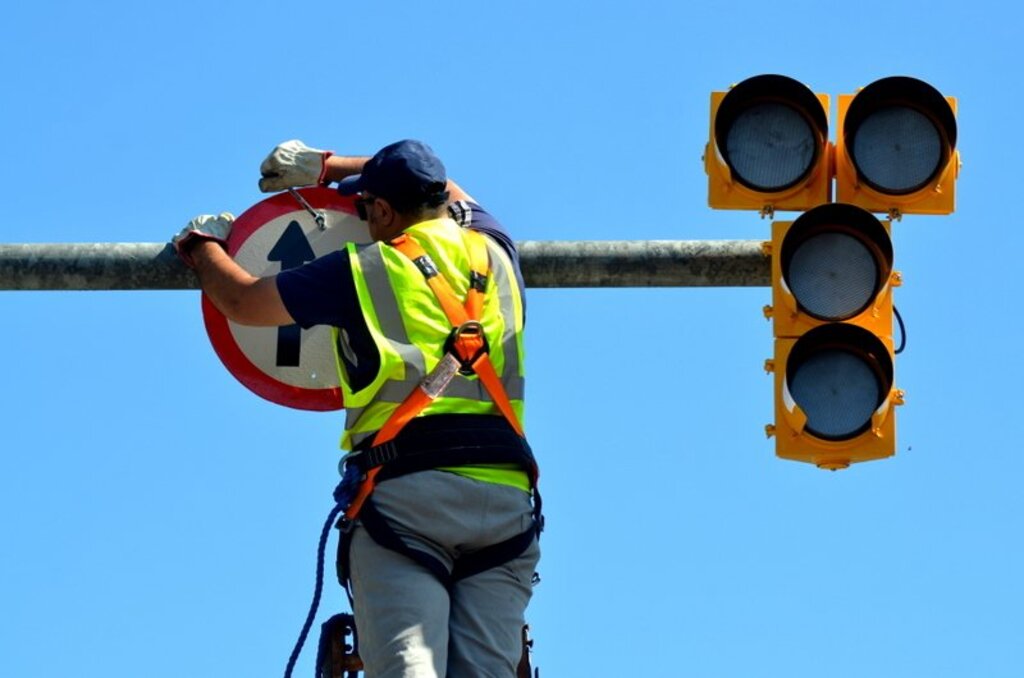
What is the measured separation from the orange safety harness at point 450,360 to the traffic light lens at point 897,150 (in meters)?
1.46

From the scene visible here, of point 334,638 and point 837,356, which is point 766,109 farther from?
point 334,638

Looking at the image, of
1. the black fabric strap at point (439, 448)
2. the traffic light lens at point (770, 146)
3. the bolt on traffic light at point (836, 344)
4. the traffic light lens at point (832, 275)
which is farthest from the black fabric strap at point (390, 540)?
the traffic light lens at point (770, 146)

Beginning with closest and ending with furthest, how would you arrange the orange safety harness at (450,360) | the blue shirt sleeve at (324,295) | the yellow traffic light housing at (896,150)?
Answer: 1. the orange safety harness at (450,360)
2. the blue shirt sleeve at (324,295)
3. the yellow traffic light housing at (896,150)

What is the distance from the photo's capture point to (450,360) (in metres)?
10.5

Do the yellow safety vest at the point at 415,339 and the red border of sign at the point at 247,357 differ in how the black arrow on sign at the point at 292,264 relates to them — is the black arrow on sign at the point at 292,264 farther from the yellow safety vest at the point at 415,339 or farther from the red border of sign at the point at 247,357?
the yellow safety vest at the point at 415,339

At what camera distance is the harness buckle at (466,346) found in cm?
1048

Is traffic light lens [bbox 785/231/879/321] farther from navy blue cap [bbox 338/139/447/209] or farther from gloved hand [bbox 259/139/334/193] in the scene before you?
gloved hand [bbox 259/139/334/193]

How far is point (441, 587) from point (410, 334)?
0.81 meters

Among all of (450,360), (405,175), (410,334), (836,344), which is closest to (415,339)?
(410,334)

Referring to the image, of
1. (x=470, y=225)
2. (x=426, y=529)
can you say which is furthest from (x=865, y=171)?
(x=426, y=529)

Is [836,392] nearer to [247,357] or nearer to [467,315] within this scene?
[467,315]

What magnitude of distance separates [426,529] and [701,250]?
1.88m

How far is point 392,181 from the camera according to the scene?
35.6 ft

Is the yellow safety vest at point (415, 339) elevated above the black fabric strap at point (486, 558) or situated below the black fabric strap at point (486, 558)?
above
